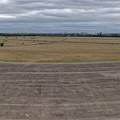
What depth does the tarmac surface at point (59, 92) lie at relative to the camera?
2114cm

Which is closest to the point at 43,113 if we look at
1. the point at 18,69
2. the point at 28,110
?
the point at 28,110

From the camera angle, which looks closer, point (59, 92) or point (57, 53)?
point (59, 92)

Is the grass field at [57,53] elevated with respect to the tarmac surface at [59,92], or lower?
lower

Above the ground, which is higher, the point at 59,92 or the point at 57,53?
the point at 59,92

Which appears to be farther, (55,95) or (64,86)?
(64,86)

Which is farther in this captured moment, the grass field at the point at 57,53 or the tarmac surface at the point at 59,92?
the grass field at the point at 57,53

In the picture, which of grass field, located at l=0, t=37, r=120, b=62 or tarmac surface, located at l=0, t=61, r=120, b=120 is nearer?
tarmac surface, located at l=0, t=61, r=120, b=120

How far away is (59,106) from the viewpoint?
2289 cm

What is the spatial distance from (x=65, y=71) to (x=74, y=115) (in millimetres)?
16330

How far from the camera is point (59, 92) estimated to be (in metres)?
27.3

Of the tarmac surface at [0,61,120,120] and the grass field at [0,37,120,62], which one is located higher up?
the tarmac surface at [0,61,120,120]

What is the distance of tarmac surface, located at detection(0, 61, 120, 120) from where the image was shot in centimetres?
2114

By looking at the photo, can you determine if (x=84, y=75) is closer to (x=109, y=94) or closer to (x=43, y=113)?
(x=109, y=94)

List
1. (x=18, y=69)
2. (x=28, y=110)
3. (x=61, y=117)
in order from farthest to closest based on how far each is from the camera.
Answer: (x=18, y=69) → (x=28, y=110) → (x=61, y=117)
